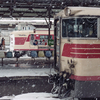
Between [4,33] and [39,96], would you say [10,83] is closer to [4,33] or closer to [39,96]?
[39,96]

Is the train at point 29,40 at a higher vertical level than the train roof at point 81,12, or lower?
lower

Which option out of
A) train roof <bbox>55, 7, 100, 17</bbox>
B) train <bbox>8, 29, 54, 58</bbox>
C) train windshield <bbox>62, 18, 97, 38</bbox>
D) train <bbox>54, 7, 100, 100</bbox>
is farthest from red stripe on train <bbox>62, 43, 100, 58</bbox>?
train <bbox>8, 29, 54, 58</bbox>

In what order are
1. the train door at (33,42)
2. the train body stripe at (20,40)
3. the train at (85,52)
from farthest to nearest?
the train body stripe at (20,40) → the train door at (33,42) → the train at (85,52)

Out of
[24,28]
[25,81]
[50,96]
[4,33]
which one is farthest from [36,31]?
[4,33]

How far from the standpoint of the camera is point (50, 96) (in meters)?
6.42

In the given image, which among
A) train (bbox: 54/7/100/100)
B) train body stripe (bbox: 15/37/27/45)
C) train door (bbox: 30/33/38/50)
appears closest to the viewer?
train (bbox: 54/7/100/100)

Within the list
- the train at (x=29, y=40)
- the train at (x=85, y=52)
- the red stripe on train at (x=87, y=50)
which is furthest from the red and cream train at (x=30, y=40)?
the red stripe on train at (x=87, y=50)

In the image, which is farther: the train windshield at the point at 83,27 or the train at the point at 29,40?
the train at the point at 29,40

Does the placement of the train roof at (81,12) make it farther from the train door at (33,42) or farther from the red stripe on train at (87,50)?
the train door at (33,42)

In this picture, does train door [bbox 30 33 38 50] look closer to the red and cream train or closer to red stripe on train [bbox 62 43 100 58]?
the red and cream train

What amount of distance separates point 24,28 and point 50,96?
46.5ft

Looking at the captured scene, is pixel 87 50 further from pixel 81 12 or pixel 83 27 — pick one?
pixel 81 12

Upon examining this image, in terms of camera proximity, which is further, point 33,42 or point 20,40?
point 20,40

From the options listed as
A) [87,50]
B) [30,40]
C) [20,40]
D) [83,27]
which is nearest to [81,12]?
[83,27]
